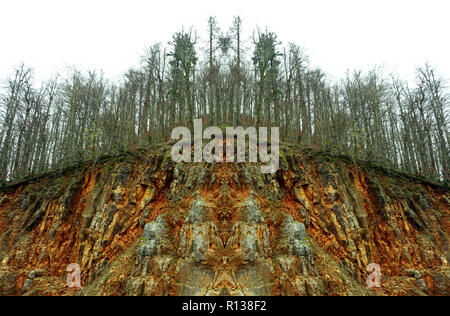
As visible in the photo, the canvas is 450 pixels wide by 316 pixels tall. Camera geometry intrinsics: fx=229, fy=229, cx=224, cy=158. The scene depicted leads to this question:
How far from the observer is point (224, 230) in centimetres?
743

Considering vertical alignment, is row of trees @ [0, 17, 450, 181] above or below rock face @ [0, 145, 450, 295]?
above

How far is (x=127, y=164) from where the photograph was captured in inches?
437

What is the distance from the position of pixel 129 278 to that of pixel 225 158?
215 inches

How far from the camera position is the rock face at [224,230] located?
7281 millimetres

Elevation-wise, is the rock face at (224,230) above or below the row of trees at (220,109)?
below

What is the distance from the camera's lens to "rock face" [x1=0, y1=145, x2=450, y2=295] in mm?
7281

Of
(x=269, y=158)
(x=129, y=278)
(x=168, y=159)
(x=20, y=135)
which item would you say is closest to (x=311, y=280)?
(x=269, y=158)

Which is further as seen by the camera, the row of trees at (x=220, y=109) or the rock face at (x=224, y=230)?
the row of trees at (x=220, y=109)

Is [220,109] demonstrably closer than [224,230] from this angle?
No

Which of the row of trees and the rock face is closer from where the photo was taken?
the rock face

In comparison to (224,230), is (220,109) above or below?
above
